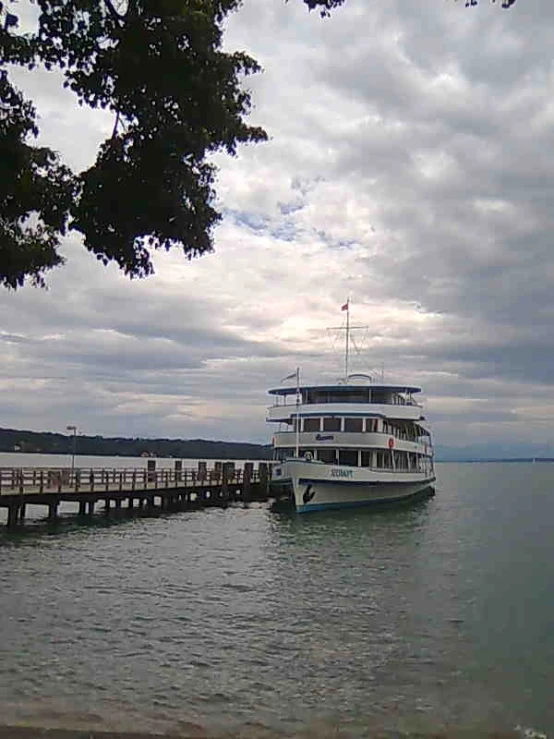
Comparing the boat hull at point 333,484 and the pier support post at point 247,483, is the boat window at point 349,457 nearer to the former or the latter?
the boat hull at point 333,484

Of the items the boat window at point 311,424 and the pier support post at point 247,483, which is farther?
the pier support post at point 247,483

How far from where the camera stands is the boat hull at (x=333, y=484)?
136ft

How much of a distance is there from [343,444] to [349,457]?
1.69 meters

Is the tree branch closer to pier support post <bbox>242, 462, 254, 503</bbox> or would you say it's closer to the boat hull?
the boat hull

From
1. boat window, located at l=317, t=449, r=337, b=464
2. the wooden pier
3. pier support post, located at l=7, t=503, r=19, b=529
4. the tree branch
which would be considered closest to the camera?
the tree branch

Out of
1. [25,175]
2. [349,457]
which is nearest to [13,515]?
[349,457]

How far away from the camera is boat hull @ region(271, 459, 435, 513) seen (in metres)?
41.4

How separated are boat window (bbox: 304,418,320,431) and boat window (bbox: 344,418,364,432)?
5.86ft

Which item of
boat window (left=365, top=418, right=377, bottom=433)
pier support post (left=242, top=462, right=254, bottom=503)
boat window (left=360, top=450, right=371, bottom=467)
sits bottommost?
pier support post (left=242, top=462, right=254, bottom=503)

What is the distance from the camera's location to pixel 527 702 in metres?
11.8

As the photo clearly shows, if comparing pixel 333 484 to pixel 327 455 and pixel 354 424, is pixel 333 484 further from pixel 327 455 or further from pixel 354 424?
pixel 354 424

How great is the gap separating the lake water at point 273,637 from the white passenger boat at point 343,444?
454 inches

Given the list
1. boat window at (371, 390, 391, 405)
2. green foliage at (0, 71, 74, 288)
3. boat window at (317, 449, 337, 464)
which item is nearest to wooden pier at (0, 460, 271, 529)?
boat window at (317, 449, 337, 464)

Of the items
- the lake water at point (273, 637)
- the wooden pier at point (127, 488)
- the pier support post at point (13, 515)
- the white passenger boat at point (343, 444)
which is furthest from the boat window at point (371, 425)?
the pier support post at point (13, 515)
